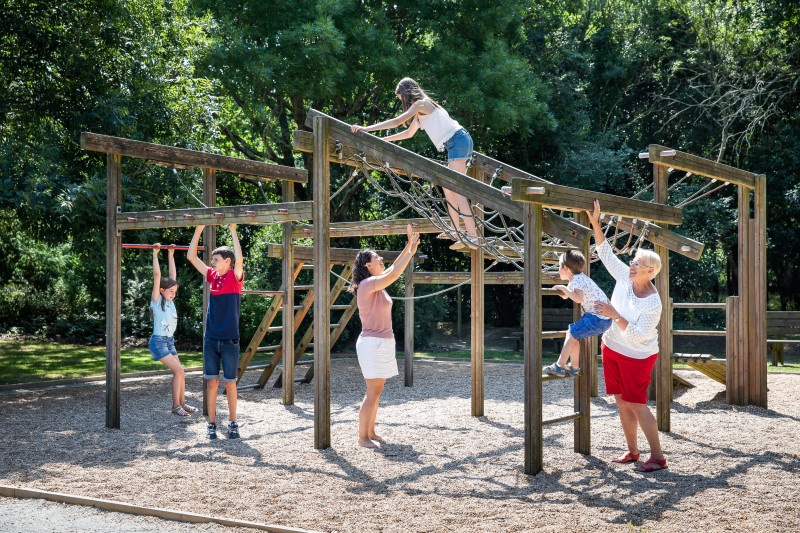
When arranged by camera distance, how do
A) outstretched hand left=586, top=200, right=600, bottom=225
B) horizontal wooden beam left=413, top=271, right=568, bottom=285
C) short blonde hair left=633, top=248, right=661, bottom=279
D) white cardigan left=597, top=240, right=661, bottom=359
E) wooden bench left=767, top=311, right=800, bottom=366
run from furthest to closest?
wooden bench left=767, top=311, right=800, bottom=366 → horizontal wooden beam left=413, top=271, right=568, bottom=285 → outstretched hand left=586, top=200, right=600, bottom=225 → short blonde hair left=633, top=248, right=661, bottom=279 → white cardigan left=597, top=240, right=661, bottom=359

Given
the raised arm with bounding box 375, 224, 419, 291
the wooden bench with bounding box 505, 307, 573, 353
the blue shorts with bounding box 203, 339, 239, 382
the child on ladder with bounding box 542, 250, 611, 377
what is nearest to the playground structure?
the child on ladder with bounding box 542, 250, 611, 377

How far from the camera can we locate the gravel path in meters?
4.44

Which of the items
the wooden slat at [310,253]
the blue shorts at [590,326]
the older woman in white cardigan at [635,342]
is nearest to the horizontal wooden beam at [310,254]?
the wooden slat at [310,253]

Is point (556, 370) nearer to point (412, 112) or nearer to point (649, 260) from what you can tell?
point (649, 260)

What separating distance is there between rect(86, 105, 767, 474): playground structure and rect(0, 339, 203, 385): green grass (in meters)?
4.21

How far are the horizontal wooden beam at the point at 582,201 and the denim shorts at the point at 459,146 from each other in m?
1.44

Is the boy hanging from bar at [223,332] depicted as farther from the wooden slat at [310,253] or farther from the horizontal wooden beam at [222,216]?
the wooden slat at [310,253]

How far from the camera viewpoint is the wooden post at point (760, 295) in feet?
28.1

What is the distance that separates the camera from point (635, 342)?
17.8 feet

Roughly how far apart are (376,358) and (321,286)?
0.83 meters

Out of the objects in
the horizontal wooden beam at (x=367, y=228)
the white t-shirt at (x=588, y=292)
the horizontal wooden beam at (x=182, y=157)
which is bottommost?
the white t-shirt at (x=588, y=292)

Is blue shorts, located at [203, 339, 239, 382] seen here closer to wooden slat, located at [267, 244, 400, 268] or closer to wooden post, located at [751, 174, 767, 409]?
wooden slat, located at [267, 244, 400, 268]

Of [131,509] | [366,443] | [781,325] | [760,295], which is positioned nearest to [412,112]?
[366,443]

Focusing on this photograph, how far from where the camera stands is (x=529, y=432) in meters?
5.45
